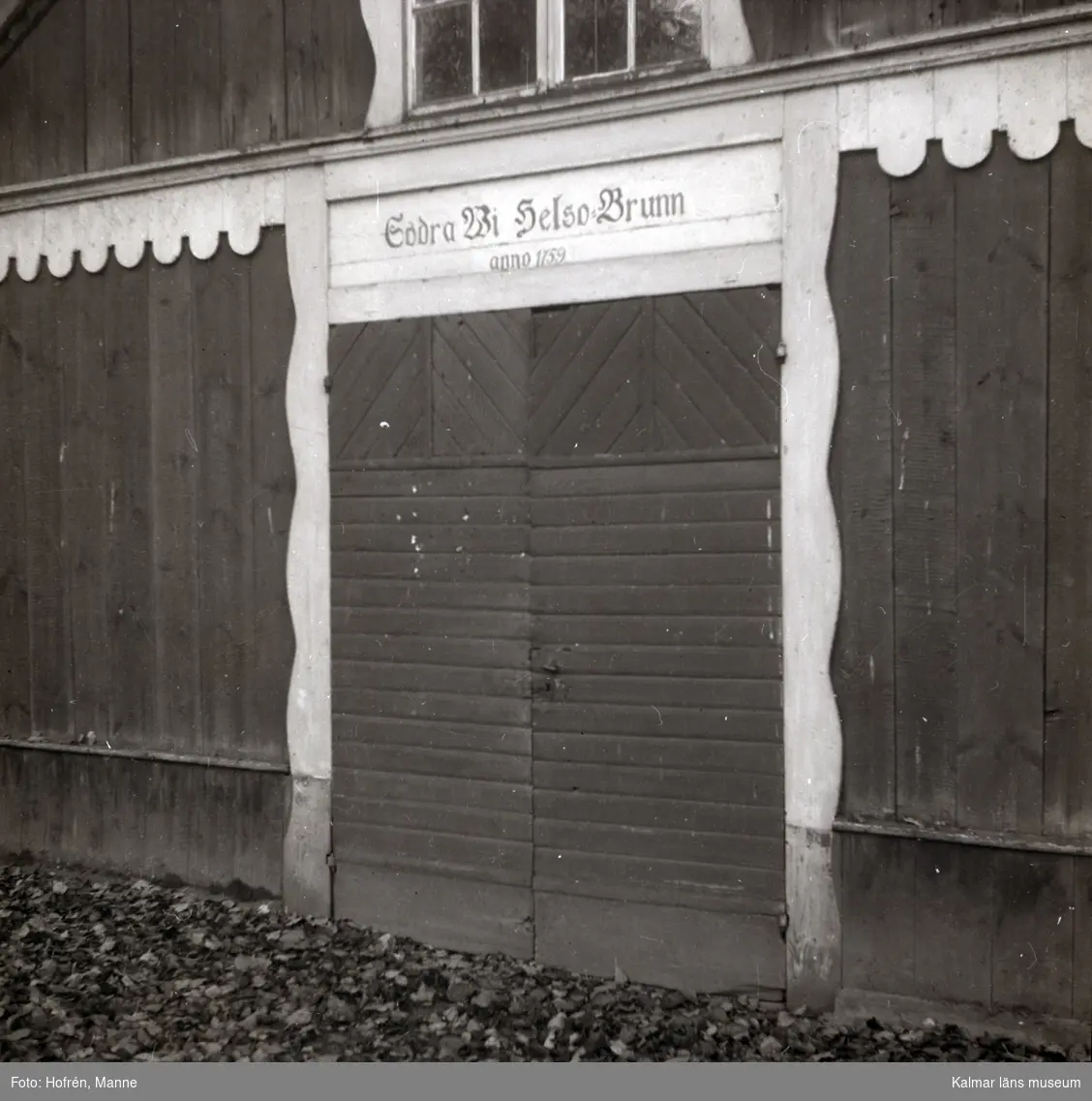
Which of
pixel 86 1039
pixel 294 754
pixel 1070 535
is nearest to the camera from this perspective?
pixel 1070 535

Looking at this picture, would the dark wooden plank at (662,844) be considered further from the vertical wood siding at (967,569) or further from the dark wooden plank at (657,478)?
→ the dark wooden plank at (657,478)

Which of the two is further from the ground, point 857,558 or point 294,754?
point 857,558

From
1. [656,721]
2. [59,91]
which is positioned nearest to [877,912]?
[656,721]

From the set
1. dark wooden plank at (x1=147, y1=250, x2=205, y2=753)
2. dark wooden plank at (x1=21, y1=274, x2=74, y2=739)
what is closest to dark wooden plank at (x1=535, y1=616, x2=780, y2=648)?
dark wooden plank at (x1=147, y1=250, x2=205, y2=753)

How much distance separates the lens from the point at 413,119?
653 centimetres

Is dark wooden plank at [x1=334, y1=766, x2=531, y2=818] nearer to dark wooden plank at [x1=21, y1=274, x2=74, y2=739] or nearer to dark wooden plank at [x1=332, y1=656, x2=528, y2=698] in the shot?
dark wooden plank at [x1=332, y1=656, x2=528, y2=698]

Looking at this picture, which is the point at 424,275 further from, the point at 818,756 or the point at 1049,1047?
the point at 1049,1047

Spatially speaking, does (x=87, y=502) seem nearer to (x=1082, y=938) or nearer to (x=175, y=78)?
(x=175, y=78)

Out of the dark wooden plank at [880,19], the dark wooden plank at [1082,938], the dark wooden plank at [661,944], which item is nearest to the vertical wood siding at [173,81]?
the dark wooden plank at [880,19]

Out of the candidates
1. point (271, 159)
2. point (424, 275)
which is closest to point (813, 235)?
point (424, 275)

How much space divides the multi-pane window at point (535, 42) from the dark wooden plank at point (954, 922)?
3579 millimetres

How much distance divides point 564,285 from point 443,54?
138 centimetres

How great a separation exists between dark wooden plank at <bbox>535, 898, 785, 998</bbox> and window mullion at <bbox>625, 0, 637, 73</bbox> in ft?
12.4

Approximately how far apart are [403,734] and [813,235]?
10.0 ft
